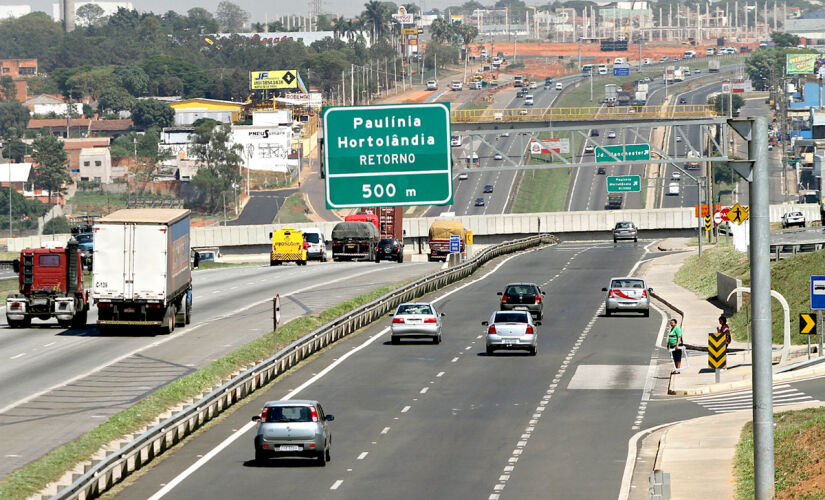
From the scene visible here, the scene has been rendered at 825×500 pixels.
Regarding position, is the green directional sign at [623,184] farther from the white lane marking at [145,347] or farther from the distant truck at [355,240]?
the white lane marking at [145,347]

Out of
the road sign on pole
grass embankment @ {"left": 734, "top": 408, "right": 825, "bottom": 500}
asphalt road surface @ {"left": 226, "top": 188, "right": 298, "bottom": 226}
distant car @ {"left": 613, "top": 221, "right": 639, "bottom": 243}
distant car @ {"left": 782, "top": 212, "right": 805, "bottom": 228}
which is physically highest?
the road sign on pole

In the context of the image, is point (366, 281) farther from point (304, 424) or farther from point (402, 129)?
point (304, 424)

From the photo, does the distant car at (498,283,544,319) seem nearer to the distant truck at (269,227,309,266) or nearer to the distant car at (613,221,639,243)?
the distant truck at (269,227,309,266)

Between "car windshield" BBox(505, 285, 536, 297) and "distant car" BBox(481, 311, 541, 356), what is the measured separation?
33.7 feet

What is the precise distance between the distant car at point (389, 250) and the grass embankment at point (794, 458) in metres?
63.0

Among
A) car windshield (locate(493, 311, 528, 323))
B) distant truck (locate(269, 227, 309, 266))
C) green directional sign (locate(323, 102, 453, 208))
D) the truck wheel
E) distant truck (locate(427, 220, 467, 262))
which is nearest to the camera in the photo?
green directional sign (locate(323, 102, 453, 208))

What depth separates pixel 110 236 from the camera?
4831cm

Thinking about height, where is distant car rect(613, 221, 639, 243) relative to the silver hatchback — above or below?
below

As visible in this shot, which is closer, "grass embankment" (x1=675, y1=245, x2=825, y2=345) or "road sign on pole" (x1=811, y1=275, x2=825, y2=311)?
"road sign on pole" (x1=811, y1=275, x2=825, y2=311)

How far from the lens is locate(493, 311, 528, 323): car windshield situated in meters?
46.8

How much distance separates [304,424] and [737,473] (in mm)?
8906

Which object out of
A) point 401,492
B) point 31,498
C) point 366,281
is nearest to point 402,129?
point 401,492

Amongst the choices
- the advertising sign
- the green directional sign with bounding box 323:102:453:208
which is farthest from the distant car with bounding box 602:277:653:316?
the green directional sign with bounding box 323:102:453:208

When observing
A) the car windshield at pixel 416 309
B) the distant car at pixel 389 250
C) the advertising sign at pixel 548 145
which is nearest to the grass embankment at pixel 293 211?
the advertising sign at pixel 548 145
